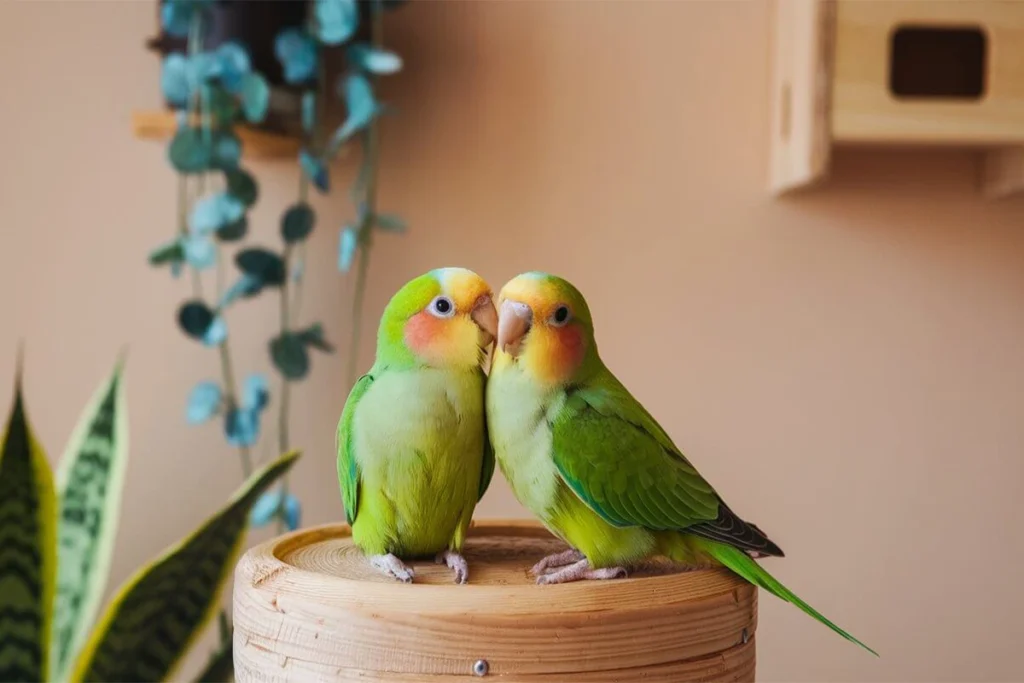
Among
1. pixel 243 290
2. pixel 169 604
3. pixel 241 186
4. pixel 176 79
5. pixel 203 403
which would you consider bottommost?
pixel 169 604

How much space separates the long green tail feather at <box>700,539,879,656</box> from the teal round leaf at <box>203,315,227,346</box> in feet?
2.09

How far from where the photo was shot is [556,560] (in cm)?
51

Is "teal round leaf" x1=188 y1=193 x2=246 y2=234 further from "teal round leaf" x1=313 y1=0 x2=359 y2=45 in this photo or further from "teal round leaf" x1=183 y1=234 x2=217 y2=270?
"teal round leaf" x1=313 y1=0 x2=359 y2=45

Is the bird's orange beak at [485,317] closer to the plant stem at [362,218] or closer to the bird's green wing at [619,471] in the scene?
the bird's green wing at [619,471]

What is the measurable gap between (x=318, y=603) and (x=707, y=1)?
33.9 inches

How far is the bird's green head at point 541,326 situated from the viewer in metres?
0.50

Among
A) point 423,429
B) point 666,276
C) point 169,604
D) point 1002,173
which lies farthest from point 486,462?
point 1002,173

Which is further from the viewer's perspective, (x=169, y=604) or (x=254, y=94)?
(x=254, y=94)

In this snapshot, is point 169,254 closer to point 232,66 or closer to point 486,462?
point 232,66

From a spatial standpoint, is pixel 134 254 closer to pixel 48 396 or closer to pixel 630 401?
pixel 48 396

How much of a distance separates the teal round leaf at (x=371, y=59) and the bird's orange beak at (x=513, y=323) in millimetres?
518

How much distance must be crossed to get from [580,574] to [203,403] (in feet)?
2.07

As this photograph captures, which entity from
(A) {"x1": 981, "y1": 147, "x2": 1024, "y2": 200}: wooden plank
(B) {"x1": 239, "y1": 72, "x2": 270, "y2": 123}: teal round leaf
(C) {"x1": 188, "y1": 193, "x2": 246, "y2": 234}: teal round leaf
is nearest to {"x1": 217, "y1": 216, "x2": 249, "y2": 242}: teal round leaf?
(C) {"x1": 188, "y1": 193, "x2": 246, "y2": 234}: teal round leaf

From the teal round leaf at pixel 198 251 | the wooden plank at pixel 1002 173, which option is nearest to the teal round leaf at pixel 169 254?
the teal round leaf at pixel 198 251
